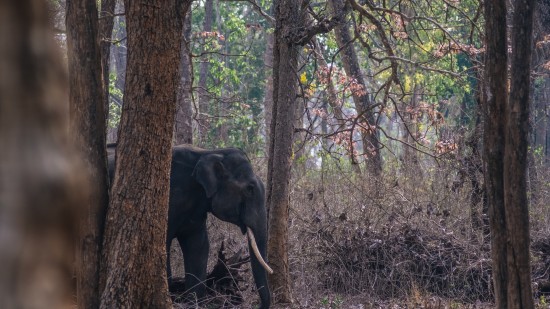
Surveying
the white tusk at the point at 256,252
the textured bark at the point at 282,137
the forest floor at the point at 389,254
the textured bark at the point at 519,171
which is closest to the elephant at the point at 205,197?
the white tusk at the point at 256,252

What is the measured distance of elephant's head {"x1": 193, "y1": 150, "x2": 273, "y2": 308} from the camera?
402 inches

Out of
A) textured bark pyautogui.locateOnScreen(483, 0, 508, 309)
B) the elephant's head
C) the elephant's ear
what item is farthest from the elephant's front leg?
textured bark pyautogui.locateOnScreen(483, 0, 508, 309)

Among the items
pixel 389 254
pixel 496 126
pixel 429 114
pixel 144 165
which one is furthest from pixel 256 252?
pixel 496 126

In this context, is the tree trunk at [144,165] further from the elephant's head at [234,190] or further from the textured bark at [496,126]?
the elephant's head at [234,190]

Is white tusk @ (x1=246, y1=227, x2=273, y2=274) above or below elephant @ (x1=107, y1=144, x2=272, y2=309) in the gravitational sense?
below

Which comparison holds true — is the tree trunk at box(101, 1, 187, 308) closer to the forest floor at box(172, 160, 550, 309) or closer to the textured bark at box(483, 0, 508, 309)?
the textured bark at box(483, 0, 508, 309)

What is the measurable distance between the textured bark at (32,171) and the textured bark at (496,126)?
192 inches

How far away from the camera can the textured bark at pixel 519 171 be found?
5.38m

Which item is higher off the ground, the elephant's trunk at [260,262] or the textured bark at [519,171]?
the textured bark at [519,171]

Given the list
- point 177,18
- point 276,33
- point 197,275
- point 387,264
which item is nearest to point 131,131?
point 177,18

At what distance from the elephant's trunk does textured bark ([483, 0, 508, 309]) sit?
379 cm

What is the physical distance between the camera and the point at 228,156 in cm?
1086

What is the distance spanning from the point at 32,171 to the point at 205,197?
9.87m

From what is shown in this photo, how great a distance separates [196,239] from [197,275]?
0.66m
